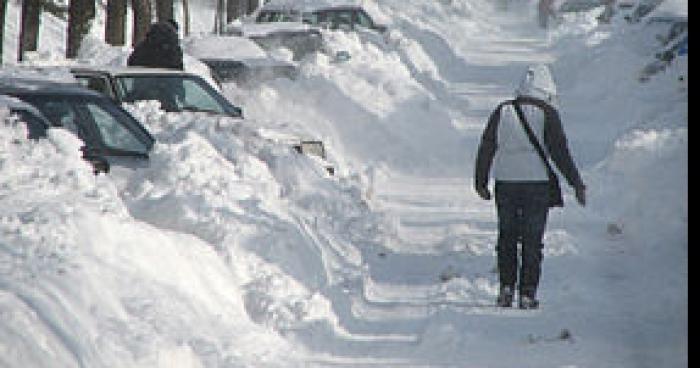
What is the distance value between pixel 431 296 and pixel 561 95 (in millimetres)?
18656

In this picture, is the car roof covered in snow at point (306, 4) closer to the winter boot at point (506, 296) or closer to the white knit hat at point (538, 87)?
the white knit hat at point (538, 87)

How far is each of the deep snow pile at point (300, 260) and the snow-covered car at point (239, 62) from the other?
52.6 inches

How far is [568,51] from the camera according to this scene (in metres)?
37.8

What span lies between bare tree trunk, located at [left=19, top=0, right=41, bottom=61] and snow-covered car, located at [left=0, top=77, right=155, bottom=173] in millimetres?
12584

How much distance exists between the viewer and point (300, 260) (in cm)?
942

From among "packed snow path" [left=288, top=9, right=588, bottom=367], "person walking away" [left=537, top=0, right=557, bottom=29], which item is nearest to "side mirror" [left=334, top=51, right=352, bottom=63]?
"packed snow path" [left=288, top=9, right=588, bottom=367]

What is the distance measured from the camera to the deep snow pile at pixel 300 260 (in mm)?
6059

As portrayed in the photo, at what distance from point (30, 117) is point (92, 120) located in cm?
101

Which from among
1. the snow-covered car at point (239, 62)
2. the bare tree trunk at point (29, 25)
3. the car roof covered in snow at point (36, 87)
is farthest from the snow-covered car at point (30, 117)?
the bare tree trunk at point (29, 25)

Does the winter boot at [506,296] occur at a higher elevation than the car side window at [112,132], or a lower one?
lower

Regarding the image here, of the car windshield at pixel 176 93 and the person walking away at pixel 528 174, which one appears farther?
the car windshield at pixel 176 93

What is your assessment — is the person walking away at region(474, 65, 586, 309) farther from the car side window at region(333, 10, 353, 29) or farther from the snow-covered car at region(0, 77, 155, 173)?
the car side window at region(333, 10, 353, 29)
